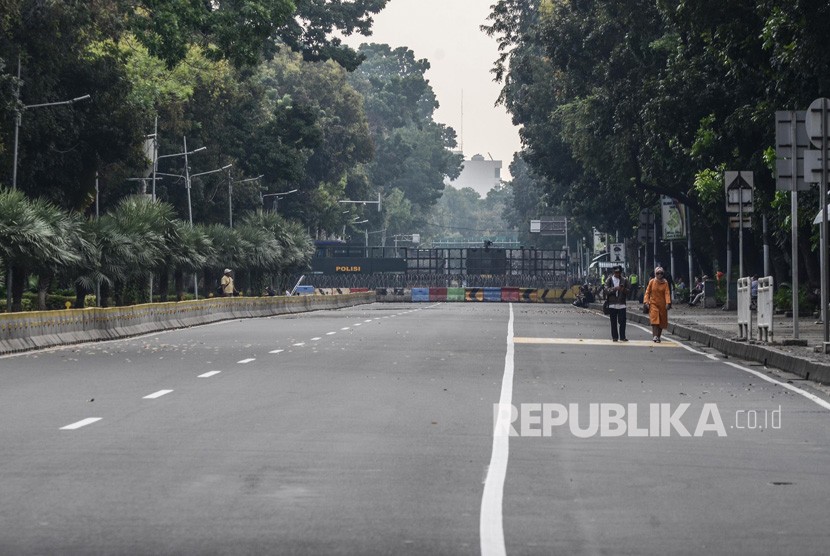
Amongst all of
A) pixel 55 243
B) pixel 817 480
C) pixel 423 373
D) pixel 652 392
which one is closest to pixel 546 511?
pixel 817 480

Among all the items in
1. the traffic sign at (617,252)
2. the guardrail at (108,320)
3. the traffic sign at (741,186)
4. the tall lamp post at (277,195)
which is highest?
the tall lamp post at (277,195)

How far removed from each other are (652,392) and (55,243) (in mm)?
25577

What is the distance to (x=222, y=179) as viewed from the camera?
97938 mm

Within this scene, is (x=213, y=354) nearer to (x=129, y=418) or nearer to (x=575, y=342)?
(x=575, y=342)

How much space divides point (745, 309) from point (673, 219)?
143 feet

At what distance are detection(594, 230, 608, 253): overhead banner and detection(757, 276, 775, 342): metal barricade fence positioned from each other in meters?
101

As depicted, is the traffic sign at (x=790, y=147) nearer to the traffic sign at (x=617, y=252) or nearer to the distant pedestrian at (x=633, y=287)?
the traffic sign at (x=617, y=252)

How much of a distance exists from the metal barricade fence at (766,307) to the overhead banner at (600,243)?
101 metres

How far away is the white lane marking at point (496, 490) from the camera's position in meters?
9.38

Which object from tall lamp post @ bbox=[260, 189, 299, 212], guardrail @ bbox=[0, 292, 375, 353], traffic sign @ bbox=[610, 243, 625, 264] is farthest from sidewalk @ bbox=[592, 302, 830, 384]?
tall lamp post @ bbox=[260, 189, 299, 212]

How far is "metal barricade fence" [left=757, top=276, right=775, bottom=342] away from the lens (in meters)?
31.9

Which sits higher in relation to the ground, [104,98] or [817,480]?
[104,98]

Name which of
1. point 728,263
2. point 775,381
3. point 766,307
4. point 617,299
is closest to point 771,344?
point 766,307

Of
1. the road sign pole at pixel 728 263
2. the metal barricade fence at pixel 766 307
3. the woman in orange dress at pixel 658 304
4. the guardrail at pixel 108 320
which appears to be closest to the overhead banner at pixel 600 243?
the road sign pole at pixel 728 263
